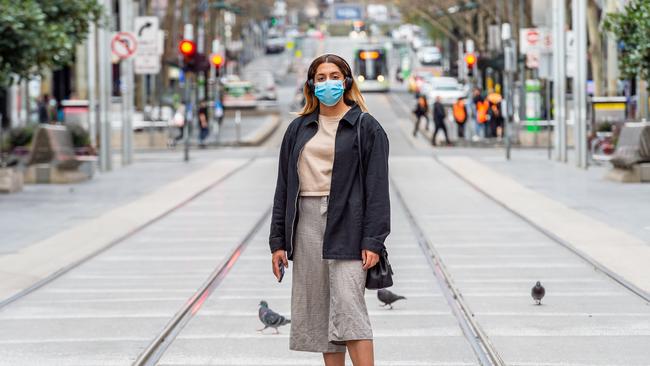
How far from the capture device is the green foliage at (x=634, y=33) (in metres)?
26.5

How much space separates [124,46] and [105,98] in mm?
1268

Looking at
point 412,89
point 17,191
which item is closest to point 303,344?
point 17,191

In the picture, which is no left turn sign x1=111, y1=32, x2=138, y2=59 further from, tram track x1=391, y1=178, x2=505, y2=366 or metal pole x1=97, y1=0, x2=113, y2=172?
tram track x1=391, y1=178, x2=505, y2=366

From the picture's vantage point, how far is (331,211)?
7355mm

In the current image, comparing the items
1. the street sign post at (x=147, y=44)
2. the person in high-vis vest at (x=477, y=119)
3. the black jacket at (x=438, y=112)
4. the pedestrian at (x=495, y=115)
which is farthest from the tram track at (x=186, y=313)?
the pedestrian at (x=495, y=115)

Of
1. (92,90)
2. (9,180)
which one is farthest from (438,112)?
(9,180)

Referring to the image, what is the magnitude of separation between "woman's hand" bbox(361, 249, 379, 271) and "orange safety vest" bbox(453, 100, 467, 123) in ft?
141

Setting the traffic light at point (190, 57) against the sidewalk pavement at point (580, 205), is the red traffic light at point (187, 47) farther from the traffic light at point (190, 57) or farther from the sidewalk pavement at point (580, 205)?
the sidewalk pavement at point (580, 205)

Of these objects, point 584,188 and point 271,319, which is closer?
point 271,319

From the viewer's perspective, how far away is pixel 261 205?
2486 centimetres

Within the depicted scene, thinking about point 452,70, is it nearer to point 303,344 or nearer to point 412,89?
point 412,89

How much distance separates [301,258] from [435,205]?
17.1 m

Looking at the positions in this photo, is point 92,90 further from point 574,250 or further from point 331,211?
point 331,211

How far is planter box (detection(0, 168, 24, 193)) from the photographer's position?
91.8 feet
